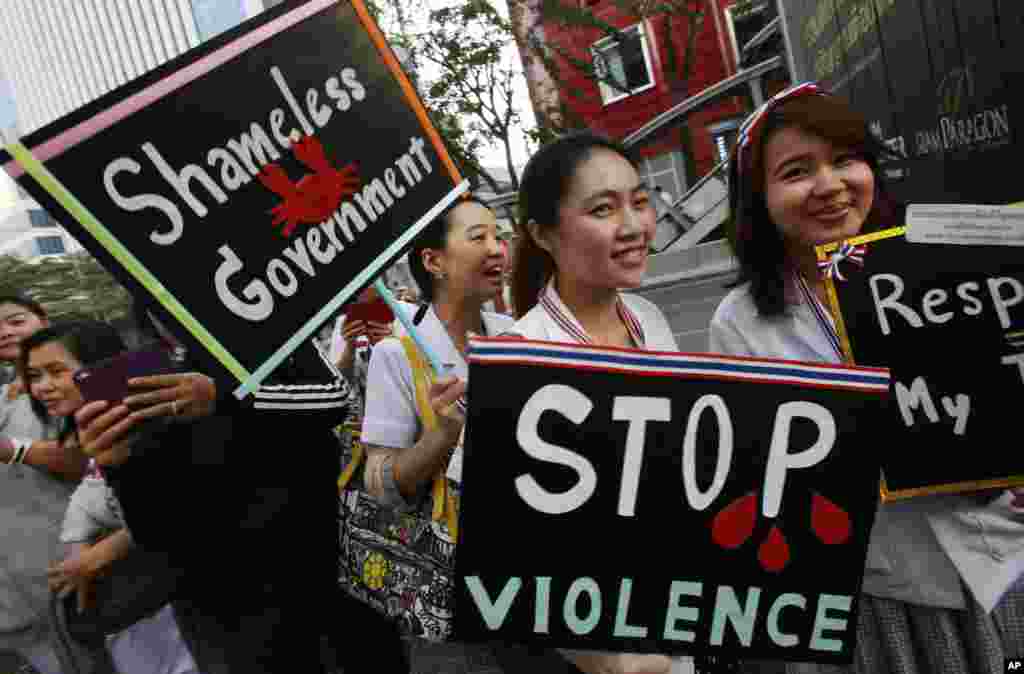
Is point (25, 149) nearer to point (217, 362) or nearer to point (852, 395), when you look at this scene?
point (217, 362)

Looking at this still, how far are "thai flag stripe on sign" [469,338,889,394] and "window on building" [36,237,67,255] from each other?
6630 cm

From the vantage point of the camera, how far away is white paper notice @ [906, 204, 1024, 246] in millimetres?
1380

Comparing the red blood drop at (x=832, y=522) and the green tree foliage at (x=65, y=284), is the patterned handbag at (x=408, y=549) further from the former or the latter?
the green tree foliage at (x=65, y=284)

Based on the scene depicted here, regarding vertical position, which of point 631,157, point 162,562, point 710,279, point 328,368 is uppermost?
point 631,157

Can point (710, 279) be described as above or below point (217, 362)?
below

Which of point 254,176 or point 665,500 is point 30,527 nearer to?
point 254,176

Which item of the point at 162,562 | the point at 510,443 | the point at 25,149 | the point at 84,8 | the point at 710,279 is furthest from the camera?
the point at 84,8

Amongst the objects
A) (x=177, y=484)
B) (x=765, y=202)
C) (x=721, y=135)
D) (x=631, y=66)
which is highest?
(x=631, y=66)

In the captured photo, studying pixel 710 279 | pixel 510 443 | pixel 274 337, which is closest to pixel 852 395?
pixel 510 443

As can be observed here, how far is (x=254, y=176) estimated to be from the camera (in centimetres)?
152

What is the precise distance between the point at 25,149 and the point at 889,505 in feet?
6.07

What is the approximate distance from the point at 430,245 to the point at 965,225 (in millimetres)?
1530

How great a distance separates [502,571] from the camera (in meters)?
1.19

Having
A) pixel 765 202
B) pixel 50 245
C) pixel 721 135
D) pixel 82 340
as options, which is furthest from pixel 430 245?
pixel 50 245
